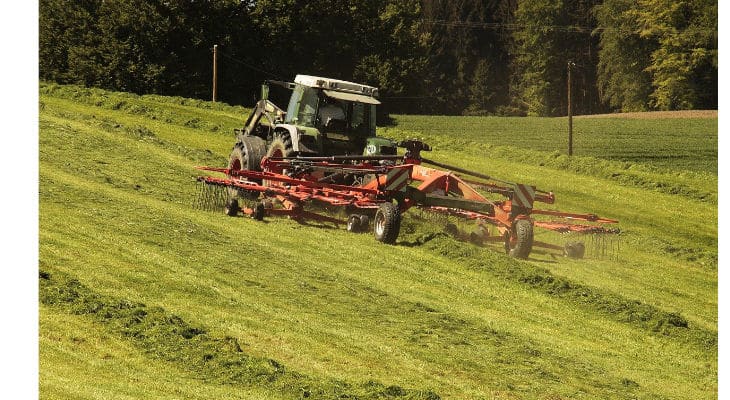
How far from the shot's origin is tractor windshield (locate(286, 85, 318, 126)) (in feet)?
60.8

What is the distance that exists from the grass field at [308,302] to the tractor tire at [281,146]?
61.1 inches

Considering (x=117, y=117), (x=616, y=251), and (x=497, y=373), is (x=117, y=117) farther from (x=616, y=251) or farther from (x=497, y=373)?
(x=497, y=373)

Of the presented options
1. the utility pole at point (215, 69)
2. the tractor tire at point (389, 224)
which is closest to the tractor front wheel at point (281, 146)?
the utility pole at point (215, 69)

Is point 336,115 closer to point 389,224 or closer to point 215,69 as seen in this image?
point 215,69

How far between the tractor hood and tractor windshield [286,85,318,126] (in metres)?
0.28

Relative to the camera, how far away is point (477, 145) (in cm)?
2898

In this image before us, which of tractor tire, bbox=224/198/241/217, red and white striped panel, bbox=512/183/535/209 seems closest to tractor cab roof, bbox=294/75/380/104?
tractor tire, bbox=224/198/241/217

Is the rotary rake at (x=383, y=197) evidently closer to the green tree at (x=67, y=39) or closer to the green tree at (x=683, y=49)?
the green tree at (x=67, y=39)

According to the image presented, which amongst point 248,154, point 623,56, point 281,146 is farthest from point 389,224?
point 623,56

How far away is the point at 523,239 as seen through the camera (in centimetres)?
1706

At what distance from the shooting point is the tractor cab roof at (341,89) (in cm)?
1834

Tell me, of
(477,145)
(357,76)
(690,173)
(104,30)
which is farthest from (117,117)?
(690,173)

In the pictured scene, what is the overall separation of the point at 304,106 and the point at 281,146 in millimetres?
839

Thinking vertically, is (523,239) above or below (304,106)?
below
